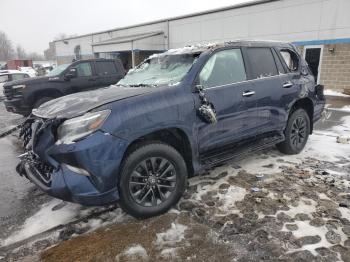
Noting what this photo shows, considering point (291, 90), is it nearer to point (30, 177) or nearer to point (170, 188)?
point (170, 188)

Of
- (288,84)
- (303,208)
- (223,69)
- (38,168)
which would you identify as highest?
(223,69)

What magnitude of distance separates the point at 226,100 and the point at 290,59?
2.08 m

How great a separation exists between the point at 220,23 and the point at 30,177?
676 inches

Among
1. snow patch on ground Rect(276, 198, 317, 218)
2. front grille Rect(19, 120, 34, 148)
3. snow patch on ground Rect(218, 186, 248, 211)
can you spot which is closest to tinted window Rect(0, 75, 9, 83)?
front grille Rect(19, 120, 34, 148)

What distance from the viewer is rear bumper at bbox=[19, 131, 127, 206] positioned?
110 inches

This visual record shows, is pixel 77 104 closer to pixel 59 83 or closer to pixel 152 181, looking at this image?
pixel 152 181

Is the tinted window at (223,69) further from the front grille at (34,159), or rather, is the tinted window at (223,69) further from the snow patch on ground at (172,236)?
the front grille at (34,159)

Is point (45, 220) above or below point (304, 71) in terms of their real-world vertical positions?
below

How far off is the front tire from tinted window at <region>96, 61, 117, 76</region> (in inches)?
288

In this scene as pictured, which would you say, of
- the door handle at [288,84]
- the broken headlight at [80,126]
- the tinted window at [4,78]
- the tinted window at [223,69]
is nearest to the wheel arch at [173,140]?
the broken headlight at [80,126]

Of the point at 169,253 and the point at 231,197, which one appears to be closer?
the point at 169,253

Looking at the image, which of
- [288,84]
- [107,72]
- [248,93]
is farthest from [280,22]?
[248,93]

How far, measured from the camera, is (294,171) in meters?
4.48

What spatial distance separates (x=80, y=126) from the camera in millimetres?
2887
